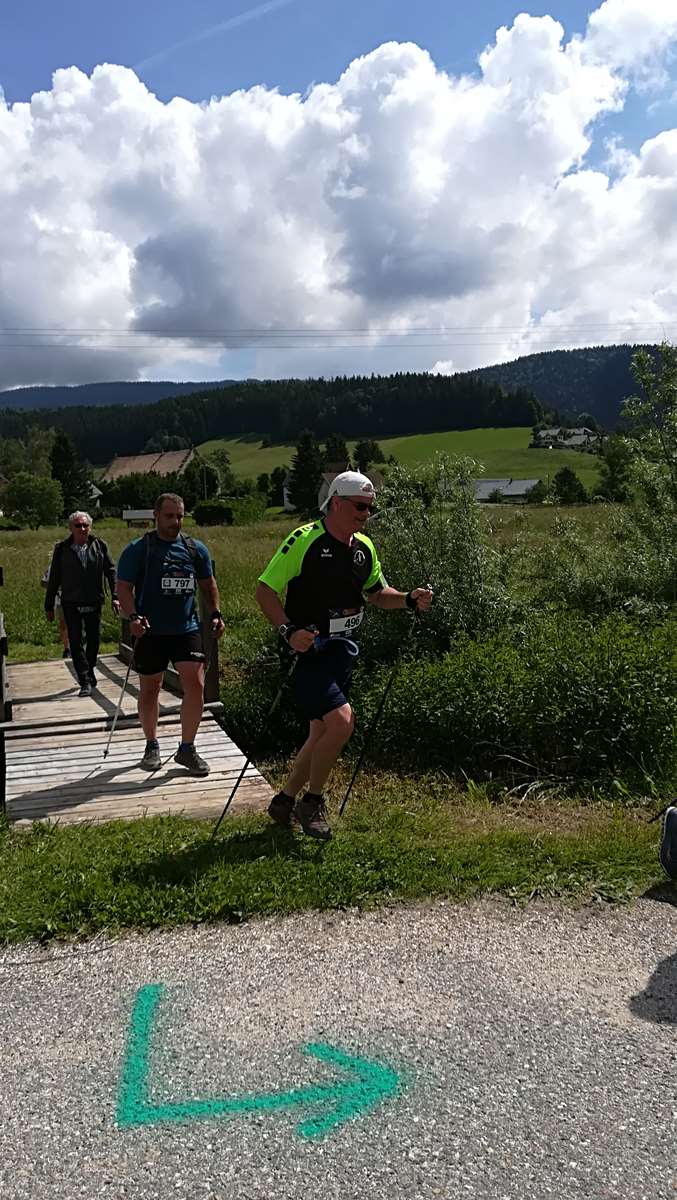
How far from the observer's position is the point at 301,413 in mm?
155500

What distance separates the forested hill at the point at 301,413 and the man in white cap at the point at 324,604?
138645mm

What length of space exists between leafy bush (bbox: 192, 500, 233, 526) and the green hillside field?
37442 mm

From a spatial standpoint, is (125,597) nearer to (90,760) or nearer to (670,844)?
(90,760)

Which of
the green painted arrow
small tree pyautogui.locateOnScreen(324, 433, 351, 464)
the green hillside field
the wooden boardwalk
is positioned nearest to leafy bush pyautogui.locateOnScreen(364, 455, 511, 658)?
the wooden boardwalk

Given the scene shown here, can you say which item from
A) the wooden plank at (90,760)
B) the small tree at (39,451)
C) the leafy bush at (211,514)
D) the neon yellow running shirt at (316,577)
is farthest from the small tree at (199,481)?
the neon yellow running shirt at (316,577)

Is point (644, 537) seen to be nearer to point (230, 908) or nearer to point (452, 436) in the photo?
point (230, 908)

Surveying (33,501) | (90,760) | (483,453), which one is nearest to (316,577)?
(90,760)

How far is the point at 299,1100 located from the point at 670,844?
246cm

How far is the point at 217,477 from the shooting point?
108 m

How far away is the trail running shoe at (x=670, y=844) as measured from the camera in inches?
171

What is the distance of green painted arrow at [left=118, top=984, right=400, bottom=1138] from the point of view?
2.77 meters

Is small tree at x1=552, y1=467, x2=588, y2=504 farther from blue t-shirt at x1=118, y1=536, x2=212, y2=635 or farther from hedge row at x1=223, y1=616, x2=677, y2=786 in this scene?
blue t-shirt at x1=118, y1=536, x2=212, y2=635

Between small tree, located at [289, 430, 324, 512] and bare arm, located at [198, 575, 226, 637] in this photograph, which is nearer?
bare arm, located at [198, 575, 226, 637]

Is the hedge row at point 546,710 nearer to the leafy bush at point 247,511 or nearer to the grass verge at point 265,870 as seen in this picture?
the grass verge at point 265,870
